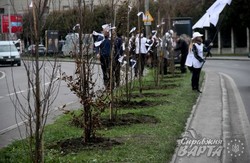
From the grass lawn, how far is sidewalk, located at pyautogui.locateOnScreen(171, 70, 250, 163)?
0.21 m

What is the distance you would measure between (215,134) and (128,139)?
1.82 m

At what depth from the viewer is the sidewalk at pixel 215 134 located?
306 inches

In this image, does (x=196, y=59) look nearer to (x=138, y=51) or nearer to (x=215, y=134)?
(x=138, y=51)

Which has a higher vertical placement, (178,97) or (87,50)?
(87,50)

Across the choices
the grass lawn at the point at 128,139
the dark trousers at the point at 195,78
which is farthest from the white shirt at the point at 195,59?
the grass lawn at the point at 128,139

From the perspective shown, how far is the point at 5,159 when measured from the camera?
7480 mm

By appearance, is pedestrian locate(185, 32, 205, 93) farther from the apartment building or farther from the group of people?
the apartment building

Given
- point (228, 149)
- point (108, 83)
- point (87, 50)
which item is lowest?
point (228, 149)

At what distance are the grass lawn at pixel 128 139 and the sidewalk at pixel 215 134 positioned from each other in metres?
0.21

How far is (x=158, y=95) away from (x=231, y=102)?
1.96 metres

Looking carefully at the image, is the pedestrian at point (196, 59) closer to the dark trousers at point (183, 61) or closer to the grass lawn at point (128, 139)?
the grass lawn at point (128, 139)

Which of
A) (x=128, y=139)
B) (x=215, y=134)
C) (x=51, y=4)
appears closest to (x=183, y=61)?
(x=215, y=134)

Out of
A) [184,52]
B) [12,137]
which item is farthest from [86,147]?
[184,52]

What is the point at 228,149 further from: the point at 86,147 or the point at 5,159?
the point at 5,159
